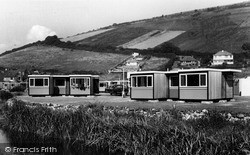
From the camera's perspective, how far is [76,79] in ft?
138

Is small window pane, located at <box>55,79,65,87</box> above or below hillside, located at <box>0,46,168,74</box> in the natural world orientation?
below

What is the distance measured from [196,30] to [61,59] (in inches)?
1428

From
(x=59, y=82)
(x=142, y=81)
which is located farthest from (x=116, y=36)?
(x=142, y=81)

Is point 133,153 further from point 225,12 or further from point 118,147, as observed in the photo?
point 225,12

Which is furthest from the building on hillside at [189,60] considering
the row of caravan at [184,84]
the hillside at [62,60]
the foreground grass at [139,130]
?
the foreground grass at [139,130]

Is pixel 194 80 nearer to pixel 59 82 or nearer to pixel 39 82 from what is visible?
pixel 59 82

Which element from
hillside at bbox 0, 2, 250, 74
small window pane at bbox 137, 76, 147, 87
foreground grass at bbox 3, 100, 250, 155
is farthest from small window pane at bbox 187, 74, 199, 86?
hillside at bbox 0, 2, 250, 74

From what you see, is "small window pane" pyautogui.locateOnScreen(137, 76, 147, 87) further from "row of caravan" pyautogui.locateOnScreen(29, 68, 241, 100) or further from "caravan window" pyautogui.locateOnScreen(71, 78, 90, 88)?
"caravan window" pyautogui.locateOnScreen(71, 78, 90, 88)

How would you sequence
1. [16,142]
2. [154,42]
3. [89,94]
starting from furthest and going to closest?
[154,42] < [89,94] < [16,142]

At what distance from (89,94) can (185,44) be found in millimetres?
55494

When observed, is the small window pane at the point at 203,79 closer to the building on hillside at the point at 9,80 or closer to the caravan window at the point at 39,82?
the caravan window at the point at 39,82

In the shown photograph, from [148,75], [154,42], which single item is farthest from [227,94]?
[154,42]

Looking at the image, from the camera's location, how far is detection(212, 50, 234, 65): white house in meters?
79.4

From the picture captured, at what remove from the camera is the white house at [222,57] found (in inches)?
3127
